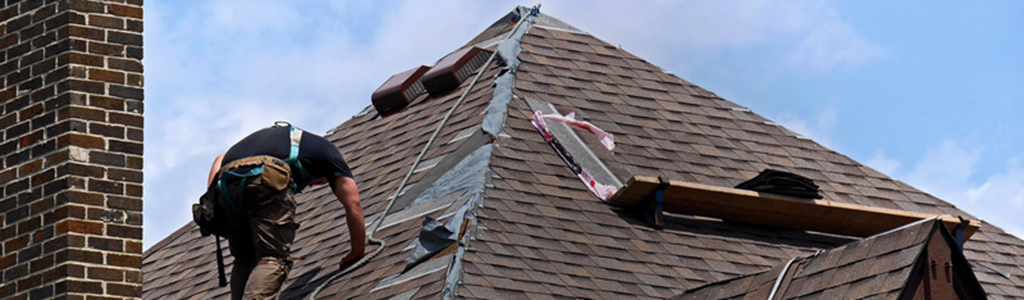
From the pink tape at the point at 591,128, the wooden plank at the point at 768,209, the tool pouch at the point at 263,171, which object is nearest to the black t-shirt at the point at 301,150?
the tool pouch at the point at 263,171

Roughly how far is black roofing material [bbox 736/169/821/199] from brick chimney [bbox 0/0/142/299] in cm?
502

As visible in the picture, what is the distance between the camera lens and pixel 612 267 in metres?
12.1

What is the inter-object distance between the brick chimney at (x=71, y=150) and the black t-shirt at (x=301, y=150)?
0.82m

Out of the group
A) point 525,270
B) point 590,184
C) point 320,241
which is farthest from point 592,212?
point 320,241

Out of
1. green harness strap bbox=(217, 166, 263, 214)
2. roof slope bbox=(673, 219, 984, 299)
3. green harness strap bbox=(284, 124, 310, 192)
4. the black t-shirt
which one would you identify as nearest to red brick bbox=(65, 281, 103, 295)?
→ green harness strap bbox=(217, 166, 263, 214)

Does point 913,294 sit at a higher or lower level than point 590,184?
lower

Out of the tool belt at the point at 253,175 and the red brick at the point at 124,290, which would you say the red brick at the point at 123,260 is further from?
the tool belt at the point at 253,175

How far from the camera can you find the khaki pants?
11.2m

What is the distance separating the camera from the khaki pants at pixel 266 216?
36.8 ft

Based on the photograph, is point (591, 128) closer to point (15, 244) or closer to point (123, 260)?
point (123, 260)

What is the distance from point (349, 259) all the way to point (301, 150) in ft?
3.10

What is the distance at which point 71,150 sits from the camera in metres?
10.8

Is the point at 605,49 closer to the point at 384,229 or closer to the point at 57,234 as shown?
the point at 384,229

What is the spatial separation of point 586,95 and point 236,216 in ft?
14.7
